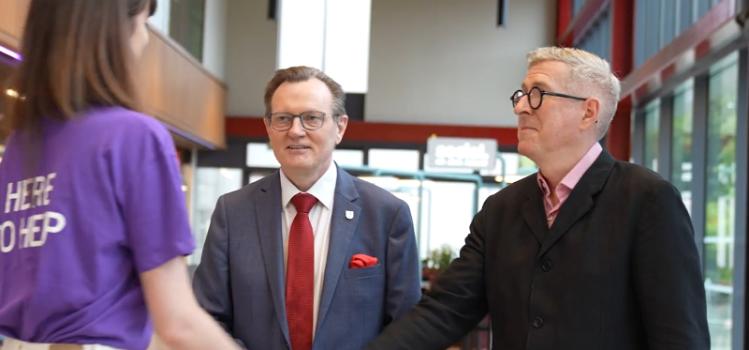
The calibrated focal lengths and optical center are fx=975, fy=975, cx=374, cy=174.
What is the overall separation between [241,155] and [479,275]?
520 inches

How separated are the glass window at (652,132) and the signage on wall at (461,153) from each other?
1.91 m

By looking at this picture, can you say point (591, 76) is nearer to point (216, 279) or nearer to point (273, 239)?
point (273, 239)

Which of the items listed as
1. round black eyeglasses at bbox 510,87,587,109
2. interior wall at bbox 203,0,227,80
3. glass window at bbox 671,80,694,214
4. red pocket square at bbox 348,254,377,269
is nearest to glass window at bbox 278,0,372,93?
glass window at bbox 671,80,694,214

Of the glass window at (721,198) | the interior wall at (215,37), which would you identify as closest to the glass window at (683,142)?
the glass window at (721,198)

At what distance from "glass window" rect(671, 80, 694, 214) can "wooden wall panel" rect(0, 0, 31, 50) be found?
16.9ft

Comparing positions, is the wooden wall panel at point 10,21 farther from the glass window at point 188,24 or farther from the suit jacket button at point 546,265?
the glass window at point 188,24

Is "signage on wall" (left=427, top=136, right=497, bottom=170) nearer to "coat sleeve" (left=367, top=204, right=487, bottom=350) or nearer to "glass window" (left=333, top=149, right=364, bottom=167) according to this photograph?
"glass window" (left=333, top=149, right=364, bottom=167)

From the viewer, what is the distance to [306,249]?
8.12ft

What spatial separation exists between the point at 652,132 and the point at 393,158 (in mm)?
5809

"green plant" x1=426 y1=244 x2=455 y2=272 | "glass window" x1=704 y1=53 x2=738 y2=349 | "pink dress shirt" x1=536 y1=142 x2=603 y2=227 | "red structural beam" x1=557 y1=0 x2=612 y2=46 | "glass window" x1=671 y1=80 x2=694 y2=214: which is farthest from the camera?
"red structural beam" x1=557 y1=0 x2=612 y2=46

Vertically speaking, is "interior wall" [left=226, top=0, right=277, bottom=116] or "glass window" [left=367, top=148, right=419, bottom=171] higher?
"interior wall" [left=226, top=0, right=277, bottom=116]

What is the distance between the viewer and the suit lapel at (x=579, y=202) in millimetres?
2229

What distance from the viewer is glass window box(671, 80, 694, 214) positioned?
Result: 26.5 ft

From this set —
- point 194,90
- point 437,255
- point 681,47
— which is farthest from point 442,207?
point 681,47
